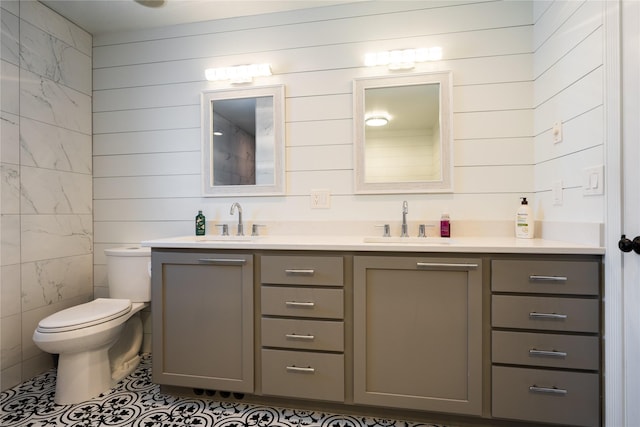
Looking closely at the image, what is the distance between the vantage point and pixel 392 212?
75.5 inches

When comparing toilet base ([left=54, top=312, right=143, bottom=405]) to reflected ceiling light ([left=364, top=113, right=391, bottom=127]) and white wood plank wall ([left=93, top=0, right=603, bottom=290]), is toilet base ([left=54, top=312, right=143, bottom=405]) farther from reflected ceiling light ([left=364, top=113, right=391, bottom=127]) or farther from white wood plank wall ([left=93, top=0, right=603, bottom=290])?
reflected ceiling light ([left=364, top=113, right=391, bottom=127])

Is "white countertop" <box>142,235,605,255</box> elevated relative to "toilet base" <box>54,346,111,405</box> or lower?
elevated

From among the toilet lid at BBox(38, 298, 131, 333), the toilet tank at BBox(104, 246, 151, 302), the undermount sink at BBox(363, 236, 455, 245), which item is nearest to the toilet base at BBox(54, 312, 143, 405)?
the toilet lid at BBox(38, 298, 131, 333)

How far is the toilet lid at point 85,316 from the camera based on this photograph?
1.56m

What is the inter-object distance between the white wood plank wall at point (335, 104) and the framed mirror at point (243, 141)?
8cm

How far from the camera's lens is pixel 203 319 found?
5.24 ft

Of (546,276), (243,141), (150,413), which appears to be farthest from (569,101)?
(150,413)

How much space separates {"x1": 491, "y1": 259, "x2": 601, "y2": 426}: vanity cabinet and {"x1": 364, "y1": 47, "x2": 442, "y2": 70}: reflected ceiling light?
124 centimetres

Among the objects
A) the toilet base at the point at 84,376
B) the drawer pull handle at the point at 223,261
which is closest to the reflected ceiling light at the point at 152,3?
the drawer pull handle at the point at 223,261

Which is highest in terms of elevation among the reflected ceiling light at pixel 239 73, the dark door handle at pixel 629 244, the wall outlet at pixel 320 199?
the reflected ceiling light at pixel 239 73

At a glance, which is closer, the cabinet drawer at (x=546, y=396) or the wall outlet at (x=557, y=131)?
the cabinet drawer at (x=546, y=396)

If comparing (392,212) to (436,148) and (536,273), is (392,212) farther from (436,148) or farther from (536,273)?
(536,273)

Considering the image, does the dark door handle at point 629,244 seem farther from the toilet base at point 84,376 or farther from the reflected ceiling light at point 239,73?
the toilet base at point 84,376

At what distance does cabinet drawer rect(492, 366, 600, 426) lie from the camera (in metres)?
1.29
